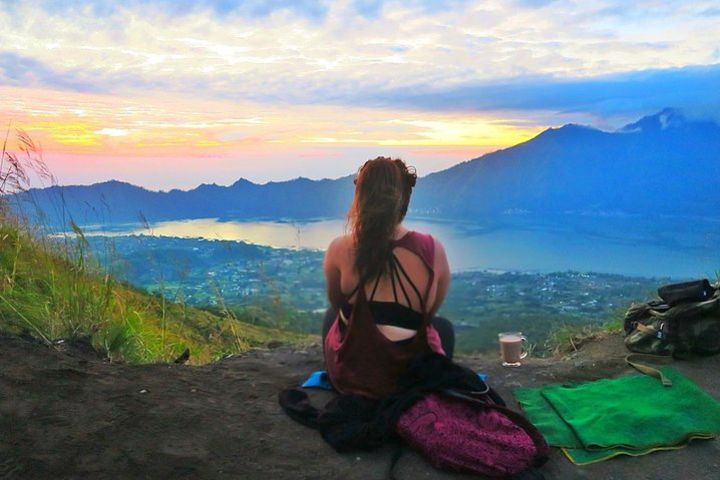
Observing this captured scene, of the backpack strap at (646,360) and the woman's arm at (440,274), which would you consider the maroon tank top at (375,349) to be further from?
the backpack strap at (646,360)

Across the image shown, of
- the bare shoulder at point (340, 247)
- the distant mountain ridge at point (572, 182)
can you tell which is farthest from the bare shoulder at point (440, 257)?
the distant mountain ridge at point (572, 182)

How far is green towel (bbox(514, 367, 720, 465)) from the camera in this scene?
324 cm

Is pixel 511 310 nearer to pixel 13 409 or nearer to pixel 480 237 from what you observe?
pixel 480 237

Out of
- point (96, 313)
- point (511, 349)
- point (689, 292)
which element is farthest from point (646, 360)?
point (96, 313)

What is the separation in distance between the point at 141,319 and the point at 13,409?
2.16 meters

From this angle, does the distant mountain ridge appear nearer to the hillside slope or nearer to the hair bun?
the hillside slope

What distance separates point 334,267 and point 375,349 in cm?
52

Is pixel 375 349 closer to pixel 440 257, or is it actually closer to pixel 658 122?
pixel 440 257

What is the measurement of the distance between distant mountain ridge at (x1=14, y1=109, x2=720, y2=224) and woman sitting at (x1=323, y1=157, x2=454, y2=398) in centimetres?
496

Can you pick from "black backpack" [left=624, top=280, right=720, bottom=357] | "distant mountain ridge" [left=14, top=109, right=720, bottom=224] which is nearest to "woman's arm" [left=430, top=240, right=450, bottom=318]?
"black backpack" [left=624, top=280, right=720, bottom=357]

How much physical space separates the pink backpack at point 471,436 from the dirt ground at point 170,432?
88 mm

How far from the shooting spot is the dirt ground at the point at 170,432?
2861mm

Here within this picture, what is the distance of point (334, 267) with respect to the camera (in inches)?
Answer: 140

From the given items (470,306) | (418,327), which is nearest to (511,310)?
(470,306)
